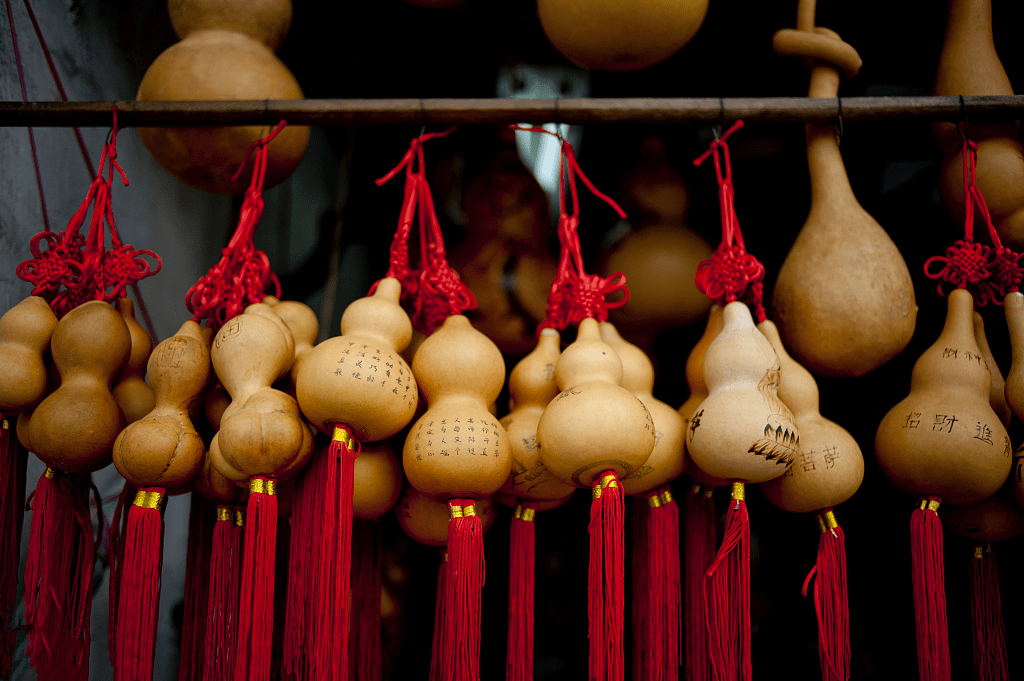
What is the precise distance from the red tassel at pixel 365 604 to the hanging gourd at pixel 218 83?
0.53 m

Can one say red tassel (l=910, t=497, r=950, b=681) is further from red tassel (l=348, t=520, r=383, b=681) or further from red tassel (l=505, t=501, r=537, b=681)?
red tassel (l=348, t=520, r=383, b=681)

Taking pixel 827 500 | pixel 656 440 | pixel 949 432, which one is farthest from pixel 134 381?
pixel 949 432

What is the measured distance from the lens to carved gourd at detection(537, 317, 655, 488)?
779mm

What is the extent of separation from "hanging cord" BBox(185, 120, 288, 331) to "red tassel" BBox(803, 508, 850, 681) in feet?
2.47

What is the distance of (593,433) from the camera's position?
30.7 inches

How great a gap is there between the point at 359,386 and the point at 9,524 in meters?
0.49

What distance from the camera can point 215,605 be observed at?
2.83 ft

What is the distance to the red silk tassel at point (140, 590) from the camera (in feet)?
2.59

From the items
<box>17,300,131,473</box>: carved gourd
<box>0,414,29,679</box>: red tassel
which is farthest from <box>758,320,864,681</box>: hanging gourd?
<box>0,414,29,679</box>: red tassel

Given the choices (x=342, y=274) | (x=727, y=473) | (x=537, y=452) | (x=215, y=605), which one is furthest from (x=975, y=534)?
(x=342, y=274)

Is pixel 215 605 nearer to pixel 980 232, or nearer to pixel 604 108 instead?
pixel 604 108

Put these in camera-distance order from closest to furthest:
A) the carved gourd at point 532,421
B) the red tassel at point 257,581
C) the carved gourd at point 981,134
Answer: the red tassel at point 257,581
the carved gourd at point 532,421
the carved gourd at point 981,134

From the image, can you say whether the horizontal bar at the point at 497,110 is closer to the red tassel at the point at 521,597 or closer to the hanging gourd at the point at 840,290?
the hanging gourd at the point at 840,290

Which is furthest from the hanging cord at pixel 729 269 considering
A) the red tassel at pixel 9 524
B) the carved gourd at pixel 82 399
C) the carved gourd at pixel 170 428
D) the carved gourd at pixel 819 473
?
the red tassel at pixel 9 524
